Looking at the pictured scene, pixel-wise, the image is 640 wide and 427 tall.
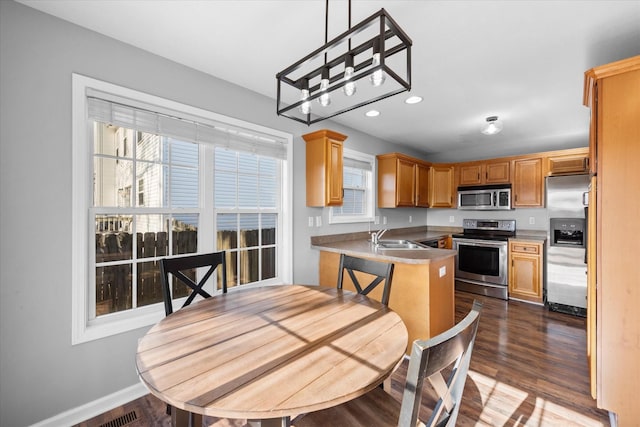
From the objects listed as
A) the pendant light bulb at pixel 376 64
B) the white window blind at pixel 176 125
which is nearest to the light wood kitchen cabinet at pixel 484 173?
the white window blind at pixel 176 125

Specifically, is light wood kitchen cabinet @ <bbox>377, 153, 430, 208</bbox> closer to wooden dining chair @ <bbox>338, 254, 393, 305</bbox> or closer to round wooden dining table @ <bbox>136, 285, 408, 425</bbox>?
wooden dining chair @ <bbox>338, 254, 393, 305</bbox>

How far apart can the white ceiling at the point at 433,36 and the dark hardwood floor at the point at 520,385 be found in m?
2.43

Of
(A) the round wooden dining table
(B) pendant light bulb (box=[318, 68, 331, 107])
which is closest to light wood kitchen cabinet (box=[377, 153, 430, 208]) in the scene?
(A) the round wooden dining table

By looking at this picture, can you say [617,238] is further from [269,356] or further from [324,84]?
[269,356]

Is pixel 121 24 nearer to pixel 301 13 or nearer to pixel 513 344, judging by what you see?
pixel 301 13

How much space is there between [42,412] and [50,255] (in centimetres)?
92

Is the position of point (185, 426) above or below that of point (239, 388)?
below

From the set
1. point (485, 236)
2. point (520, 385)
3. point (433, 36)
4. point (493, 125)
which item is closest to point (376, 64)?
point (433, 36)

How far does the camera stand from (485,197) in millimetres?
4559

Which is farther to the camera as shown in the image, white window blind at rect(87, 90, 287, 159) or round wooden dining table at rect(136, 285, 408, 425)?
white window blind at rect(87, 90, 287, 159)

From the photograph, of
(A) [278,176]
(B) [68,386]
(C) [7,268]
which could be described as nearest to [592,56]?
(A) [278,176]

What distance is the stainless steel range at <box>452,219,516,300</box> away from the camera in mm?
4062

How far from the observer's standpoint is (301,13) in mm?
1621

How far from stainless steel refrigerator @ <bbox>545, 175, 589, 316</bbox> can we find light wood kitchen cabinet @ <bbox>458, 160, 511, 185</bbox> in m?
0.79
